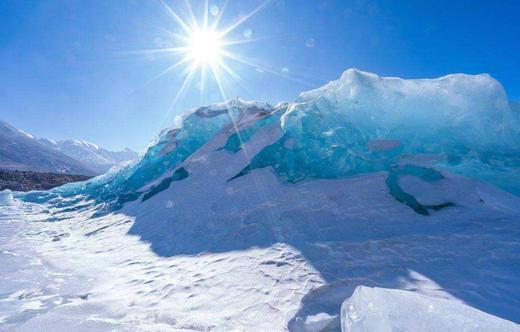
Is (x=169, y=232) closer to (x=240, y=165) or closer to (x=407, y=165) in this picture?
(x=240, y=165)

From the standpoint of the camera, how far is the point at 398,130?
6.45m

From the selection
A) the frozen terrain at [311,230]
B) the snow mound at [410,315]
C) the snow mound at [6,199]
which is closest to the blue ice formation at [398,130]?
the frozen terrain at [311,230]

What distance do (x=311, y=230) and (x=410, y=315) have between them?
8.61 feet

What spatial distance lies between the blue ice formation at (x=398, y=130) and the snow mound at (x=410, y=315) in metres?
4.64

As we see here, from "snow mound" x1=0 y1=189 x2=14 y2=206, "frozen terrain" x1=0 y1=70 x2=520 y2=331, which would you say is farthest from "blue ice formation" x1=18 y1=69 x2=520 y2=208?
"snow mound" x1=0 y1=189 x2=14 y2=206

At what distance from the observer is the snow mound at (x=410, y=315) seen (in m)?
1.62

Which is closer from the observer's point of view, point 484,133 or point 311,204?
point 311,204

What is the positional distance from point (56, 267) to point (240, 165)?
480 cm

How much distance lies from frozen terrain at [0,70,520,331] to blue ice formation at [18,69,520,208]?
32mm

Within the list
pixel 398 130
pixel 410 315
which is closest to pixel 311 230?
pixel 410 315

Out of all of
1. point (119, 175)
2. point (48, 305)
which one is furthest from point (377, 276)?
point (119, 175)

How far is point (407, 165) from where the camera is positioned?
607cm

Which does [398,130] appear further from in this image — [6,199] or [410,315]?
[6,199]

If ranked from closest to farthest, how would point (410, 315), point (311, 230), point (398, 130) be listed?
point (410, 315)
point (311, 230)
point (398, 130)
